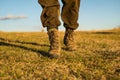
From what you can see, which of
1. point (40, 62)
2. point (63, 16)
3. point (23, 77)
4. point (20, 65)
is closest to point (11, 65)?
point (20, 65)

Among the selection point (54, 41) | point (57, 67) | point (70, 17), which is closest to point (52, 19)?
point (54, 41)

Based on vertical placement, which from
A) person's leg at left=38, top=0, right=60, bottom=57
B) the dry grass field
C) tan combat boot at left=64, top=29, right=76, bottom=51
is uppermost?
person's leg at left=38, top=0, right=60, bottom=57

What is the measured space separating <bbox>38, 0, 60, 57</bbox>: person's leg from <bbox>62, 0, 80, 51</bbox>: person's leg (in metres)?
0.73

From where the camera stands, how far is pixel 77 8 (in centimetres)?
732

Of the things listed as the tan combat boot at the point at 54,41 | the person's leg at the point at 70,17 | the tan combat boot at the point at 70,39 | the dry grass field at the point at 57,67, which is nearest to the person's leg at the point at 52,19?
the tan combat boot at the point at 54,41

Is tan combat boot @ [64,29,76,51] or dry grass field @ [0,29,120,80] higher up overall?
tan combat boot @ [64,29,76,51]

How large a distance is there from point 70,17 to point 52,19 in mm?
1024

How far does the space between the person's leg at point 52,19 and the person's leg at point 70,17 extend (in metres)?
0.73

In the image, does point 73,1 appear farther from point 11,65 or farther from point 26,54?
point 11,65

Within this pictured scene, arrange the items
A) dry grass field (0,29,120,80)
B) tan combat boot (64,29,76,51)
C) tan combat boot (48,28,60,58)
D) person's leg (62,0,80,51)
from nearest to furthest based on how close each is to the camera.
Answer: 1. dry grass field (0,29,120,80)
2. tan combat boot (48,28,60,58)
3. person's leg (62,0,80,51)
4. tan combat boot (64,29,76,51)

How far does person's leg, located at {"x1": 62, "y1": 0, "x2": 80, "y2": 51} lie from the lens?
717 cm

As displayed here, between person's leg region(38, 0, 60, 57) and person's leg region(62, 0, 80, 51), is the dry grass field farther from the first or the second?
person's leg region(62, 0, 80, 51)

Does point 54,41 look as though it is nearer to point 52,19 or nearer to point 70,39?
point 52,19

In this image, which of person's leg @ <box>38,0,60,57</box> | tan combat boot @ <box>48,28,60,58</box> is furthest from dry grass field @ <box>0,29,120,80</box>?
person's leg @ <box>38,0,60,57</box>
